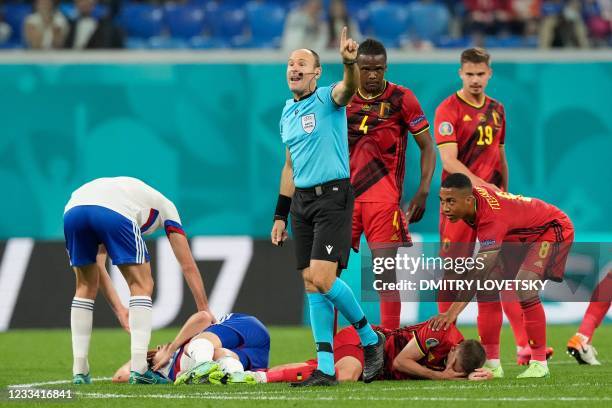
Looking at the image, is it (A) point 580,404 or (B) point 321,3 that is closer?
(A) point 580,404

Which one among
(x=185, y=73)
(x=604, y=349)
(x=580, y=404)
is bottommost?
(x=604, y=349)

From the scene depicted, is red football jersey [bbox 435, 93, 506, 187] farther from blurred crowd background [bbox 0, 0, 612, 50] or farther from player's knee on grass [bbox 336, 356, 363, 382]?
blurred crowd background [bbox 0, 0, 612, 50]

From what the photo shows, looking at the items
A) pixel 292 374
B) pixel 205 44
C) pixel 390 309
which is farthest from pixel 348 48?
pixel 205 44

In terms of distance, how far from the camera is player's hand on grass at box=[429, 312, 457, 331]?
880 centimetres

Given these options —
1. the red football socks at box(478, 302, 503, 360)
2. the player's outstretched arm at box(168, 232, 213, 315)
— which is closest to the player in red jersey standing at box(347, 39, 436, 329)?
the red football socks at box(478, 302, 503, 360)

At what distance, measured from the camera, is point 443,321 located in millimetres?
8844

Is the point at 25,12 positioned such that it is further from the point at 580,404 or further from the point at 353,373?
the point at 580,404

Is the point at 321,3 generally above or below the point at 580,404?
above

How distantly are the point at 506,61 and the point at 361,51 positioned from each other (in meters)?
6.88

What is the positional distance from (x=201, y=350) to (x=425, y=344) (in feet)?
5.17

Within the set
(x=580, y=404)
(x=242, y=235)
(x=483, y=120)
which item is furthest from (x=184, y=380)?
(x=242, y=235)

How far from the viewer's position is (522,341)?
10898 millimetres

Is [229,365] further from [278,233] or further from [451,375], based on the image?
[451,375]

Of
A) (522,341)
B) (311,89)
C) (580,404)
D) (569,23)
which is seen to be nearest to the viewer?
(580,404)
